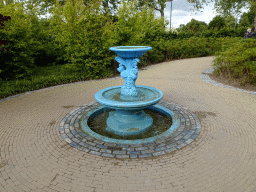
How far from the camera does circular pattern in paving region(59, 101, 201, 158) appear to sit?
442 cm

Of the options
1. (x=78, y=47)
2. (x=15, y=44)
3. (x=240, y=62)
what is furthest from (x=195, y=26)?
(x=15, y=44)

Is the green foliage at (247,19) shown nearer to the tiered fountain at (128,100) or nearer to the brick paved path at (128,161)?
the brick paved path at (128,161)

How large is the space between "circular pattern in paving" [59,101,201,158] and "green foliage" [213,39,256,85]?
5.20 m

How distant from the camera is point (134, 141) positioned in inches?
191

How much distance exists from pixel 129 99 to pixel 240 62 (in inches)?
287

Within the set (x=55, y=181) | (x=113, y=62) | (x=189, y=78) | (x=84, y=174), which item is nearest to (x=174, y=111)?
(x=84, y=174)

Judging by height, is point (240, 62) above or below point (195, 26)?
below

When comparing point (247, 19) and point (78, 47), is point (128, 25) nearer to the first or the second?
point (78, 47)

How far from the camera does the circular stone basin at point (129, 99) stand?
5.02 metres

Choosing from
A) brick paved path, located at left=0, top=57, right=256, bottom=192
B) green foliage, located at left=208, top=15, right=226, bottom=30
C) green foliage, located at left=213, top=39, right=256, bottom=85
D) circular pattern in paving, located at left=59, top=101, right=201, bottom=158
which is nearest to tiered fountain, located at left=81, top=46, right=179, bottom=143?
circular pattern in paving, located at left=59, top=101, right=201, bottom=158

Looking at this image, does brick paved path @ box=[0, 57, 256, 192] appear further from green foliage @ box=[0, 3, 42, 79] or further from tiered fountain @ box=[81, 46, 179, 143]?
green foliage @ box=[0, 3, 42, 79]

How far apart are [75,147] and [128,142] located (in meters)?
1.30

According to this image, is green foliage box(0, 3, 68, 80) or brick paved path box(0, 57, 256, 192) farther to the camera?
green foliage box(0, 3, 68, 80)

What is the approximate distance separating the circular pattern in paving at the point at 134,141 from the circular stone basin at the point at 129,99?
0.93m
